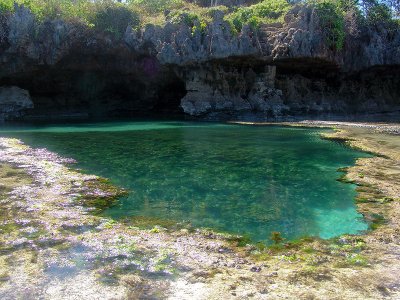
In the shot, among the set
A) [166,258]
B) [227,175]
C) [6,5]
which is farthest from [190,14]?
[166,258]

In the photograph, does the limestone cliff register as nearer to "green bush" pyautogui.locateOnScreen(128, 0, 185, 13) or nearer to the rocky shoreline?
"green bush" pyautogui.locateOnScreen(128, 0, 185, 13)

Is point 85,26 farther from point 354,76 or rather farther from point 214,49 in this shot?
point 354,76

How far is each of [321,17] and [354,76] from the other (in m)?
8.36

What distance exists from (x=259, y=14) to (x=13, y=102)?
25.8 m

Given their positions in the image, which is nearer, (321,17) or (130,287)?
(130,287)

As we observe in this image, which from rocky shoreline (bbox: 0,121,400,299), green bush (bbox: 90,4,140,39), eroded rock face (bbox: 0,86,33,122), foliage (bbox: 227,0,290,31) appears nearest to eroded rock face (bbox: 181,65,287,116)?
foliage (bbox: 227,0,290,31)

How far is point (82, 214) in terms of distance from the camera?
32.3ft

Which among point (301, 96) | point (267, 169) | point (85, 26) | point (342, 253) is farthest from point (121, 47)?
point (342, 253)

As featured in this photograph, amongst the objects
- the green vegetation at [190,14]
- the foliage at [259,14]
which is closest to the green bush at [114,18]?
the green vegetation at [190,14]

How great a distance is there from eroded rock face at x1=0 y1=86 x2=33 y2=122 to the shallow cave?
1.47m

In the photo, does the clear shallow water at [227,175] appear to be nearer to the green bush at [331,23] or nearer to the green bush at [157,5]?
the green bush at [331,23]

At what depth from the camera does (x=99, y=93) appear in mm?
43875

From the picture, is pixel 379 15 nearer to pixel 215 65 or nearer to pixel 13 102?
pixel 215 65

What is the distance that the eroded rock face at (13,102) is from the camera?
36.5 meters
